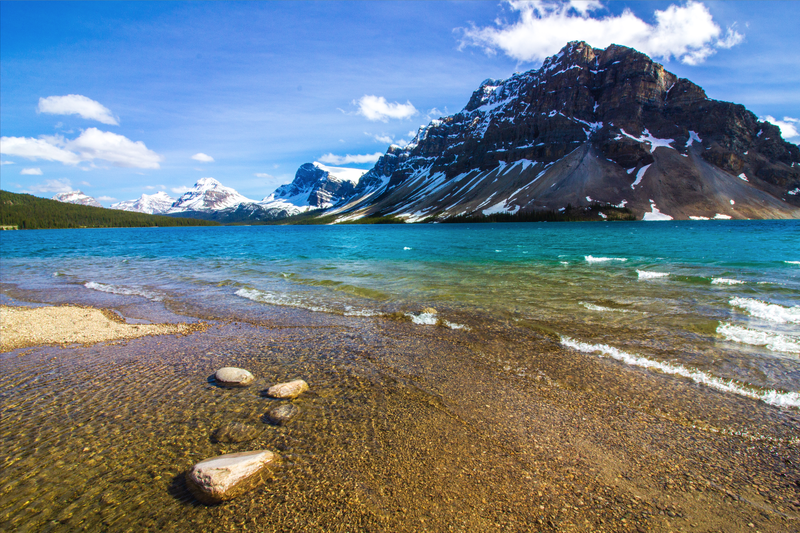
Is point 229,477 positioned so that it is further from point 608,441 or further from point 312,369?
point 608,441

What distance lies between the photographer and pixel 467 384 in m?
9.08

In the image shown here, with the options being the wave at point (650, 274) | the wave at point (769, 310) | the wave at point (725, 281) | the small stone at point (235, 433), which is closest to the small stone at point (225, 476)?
the small stone at point (235, 433)

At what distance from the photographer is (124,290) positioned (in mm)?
22781

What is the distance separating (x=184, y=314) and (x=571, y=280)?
77.5 ft

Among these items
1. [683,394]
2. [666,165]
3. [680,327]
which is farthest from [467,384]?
[666,165]

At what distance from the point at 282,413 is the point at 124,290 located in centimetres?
2183

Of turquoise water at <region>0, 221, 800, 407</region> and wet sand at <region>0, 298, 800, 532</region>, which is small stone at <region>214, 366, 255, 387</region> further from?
turquoise water at <region>0, 221, 800, 407</region>

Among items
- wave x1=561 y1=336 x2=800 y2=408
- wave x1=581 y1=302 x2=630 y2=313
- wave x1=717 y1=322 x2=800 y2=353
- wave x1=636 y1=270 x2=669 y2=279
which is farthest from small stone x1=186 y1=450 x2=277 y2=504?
wave x1=636 y1=270 x2=669 y2=279

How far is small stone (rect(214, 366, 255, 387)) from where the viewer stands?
29.6ft

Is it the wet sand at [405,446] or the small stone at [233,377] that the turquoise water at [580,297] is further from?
the small stone at [233,377]

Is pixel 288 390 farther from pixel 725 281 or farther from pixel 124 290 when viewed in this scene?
pixel 725 281

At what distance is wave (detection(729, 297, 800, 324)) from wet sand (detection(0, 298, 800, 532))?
9.85 meters

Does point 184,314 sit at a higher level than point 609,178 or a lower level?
Answer: lower

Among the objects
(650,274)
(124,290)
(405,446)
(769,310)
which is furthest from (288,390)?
(650,274)
